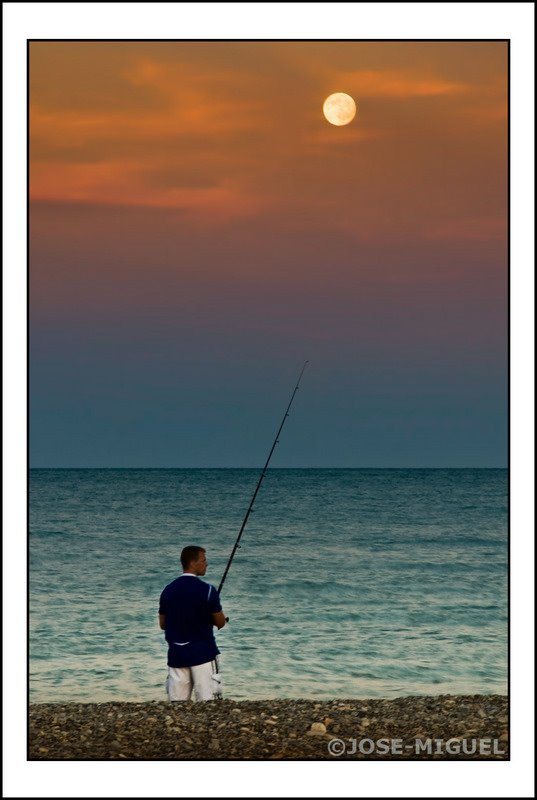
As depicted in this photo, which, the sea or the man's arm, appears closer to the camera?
the man's arm

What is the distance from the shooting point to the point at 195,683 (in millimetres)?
7594

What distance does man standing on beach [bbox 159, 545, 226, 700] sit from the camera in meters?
7.41

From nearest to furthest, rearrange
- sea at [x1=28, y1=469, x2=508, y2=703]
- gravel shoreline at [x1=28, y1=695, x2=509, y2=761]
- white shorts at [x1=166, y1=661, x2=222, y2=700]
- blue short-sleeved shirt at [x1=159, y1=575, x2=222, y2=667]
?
gravel shoreline at [x1=28, y1=695, x2=509, y2=761]
blue short-sleeved shirt at [x1=159, y1=575, x2=222, y2=667]
white shorts at [x1=166, y1=661, x2=222, y2=700]
sea at [x1=28, y1=469, x2=508, y2=703]

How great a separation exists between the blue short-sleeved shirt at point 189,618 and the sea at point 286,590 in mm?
4266

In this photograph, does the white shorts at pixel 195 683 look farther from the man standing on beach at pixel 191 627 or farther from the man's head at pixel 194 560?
the man's head at pixel 194 560

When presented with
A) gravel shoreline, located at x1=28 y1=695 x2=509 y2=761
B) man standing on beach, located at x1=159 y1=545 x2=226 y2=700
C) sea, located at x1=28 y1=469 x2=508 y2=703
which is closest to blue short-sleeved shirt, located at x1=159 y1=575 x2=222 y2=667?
man standing on beach, located at x1=159 y1=545 x2=226 y2=700

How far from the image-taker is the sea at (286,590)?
41.7 feet

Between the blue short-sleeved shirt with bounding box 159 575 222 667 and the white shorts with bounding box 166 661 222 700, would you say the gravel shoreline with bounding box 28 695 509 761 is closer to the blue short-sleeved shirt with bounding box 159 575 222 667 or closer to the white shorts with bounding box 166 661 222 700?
the white shorts with bounding box 166 661 222 700

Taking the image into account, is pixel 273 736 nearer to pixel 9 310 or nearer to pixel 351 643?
pixel 9 310

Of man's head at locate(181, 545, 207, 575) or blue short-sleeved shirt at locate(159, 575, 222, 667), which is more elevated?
man's head at locate(181, 545, 207, 575)

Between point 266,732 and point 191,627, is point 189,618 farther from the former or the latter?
point 266,732

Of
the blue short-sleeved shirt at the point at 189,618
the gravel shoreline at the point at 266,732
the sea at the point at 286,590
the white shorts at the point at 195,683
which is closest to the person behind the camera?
the gravel shoreline at the point at 266,732

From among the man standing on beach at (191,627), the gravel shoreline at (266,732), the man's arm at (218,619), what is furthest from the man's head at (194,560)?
the gravel shoreline at (266,732)

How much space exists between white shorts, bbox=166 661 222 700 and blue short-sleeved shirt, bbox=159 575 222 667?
59 millimetres
